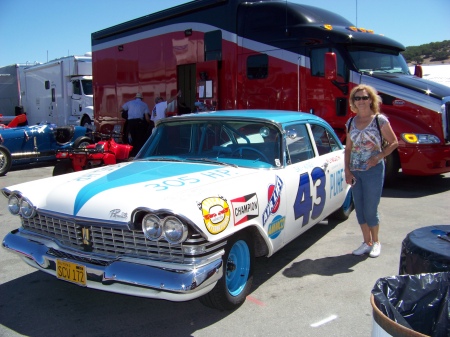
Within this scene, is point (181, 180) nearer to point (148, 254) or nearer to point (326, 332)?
point (148, 254)

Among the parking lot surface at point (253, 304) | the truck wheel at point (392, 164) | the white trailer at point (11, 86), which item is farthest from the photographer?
the white trailer at point (11, 86)

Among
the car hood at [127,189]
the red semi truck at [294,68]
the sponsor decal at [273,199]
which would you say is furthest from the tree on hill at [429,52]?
the car hood at [127,189]

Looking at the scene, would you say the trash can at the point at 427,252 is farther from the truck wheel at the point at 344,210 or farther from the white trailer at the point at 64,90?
the white trailer at the point at 64,90

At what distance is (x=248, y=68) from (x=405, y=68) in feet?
10.3

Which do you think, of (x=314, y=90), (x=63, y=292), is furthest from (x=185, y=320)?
(x=314, y=90)

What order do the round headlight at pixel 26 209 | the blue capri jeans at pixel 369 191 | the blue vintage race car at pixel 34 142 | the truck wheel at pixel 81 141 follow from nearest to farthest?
the round headlight at pixel 26 209, the blue capri jeans at pixel 369 191, the blue vintage race car at pixel 34 142, the truck wheel at pixel 81 141

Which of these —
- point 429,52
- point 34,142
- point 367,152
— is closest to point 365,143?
point 367,152

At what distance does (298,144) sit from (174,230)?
2.09 meters

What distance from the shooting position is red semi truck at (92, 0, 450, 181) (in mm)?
7445

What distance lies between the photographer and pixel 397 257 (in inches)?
182

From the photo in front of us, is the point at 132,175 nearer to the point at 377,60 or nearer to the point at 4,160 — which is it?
the point at 377,60

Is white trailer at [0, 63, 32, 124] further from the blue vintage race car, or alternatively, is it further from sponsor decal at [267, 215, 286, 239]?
sponsor decal at [267, 215, 286, 239]

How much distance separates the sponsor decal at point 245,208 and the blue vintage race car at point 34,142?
8.32 metres

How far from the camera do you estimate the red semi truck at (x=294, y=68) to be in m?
7.45
